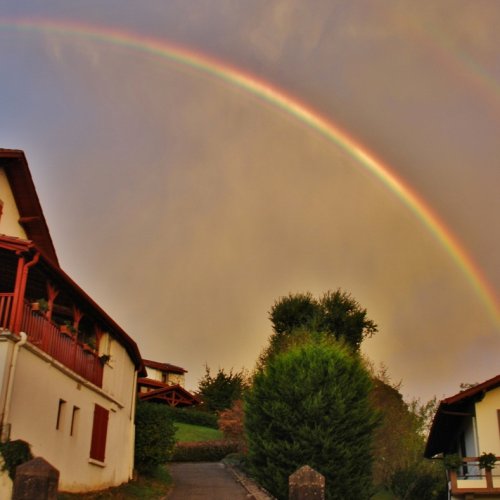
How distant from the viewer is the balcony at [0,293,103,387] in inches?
693

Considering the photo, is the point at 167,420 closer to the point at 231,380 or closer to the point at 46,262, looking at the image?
the point at 46,262

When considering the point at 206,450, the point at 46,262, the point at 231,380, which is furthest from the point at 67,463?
the point at 231,380

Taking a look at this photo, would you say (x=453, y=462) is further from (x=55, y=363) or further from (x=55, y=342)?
(x=55, y=342)

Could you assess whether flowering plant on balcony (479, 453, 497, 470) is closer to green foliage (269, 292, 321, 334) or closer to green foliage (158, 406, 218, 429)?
green foliage (269, 292, 321, 334)

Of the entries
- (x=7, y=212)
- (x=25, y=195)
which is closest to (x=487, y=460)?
(x=25, y=195)

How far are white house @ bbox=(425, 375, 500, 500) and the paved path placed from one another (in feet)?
27.3

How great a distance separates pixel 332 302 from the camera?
44.4 m

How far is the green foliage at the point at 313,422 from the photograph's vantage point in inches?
1025

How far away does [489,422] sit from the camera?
1014 inches

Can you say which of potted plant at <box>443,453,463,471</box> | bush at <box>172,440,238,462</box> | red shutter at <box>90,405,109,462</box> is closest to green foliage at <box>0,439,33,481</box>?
red shutter at <box>90,405,109,462</box>

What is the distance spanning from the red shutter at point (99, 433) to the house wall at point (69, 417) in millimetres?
283

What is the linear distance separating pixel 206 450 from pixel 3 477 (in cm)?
3115

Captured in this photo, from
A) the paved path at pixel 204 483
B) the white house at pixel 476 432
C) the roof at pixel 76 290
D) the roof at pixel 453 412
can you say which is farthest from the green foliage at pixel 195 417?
the white house at pixel 476 432

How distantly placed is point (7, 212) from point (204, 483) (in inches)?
611
